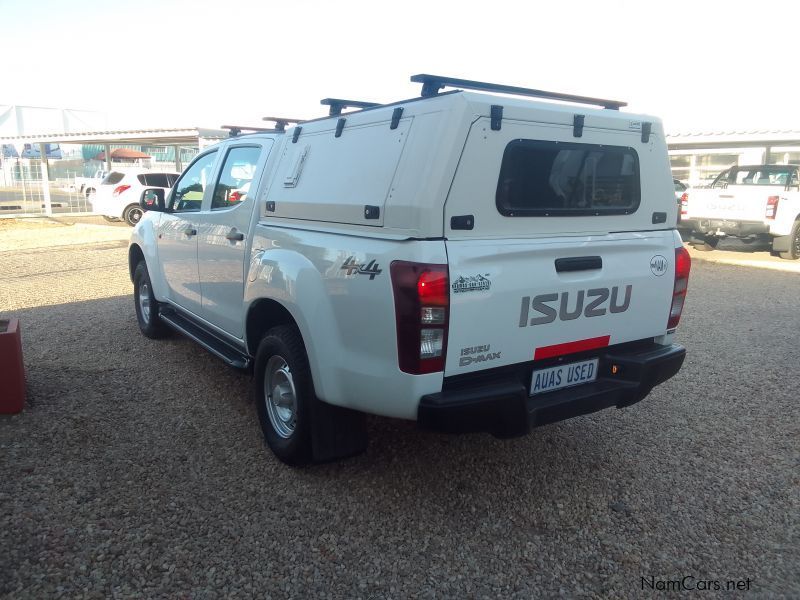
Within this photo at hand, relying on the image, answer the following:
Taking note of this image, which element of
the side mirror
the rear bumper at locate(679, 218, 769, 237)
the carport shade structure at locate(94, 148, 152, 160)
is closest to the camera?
the side mirror

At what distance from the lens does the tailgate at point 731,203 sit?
41.0 feet

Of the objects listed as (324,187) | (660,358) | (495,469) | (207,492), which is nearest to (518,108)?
(324,187)

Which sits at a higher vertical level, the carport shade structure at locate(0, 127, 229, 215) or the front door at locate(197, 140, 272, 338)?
the carport shade structure at locate(0, 127, 229, 215)

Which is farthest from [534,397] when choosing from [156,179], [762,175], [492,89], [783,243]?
[156,179]

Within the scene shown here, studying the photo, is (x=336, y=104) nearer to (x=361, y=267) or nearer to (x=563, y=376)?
(x=361, y=267)

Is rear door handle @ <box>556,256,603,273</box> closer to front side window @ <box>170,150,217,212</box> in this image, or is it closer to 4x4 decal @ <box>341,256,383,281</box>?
4x4 decal @ <box>341,256,383,281</box>

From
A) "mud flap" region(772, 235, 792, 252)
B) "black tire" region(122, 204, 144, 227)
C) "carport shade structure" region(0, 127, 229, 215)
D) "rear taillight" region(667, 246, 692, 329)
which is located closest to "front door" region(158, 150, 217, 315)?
"rear taillight" region(667, 246, 692, 329)

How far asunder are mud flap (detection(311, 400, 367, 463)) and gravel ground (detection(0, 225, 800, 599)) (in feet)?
0.74

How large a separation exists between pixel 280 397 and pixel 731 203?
12.1 metres

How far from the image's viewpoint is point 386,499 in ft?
11.1

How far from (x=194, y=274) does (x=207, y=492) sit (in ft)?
6.97

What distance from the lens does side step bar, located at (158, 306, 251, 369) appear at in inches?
165

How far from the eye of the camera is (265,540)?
297cm

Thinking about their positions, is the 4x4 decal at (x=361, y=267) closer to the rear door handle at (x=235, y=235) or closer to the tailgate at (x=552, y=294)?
the tailgate at (x=552, y=294)
